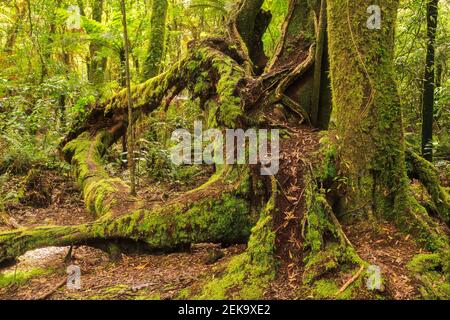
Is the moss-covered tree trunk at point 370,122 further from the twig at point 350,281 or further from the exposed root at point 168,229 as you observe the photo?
the exposed root at point 168,229

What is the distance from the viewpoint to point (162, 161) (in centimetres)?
967

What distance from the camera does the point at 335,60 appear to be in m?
4.67

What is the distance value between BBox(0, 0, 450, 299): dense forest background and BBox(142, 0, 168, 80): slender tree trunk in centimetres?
3

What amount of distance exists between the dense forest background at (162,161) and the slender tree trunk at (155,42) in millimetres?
29

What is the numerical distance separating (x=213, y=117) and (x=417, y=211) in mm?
3251

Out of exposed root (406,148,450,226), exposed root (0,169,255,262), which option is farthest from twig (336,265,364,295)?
exposed root (406,148,450,226)

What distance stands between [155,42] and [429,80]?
23.6 ft

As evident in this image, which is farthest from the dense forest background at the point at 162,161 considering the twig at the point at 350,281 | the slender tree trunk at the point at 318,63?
the slender tree trunk at the point at 318,63

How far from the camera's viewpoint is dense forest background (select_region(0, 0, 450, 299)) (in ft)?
12.9

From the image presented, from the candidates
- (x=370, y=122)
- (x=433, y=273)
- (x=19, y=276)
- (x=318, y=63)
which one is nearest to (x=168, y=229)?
(x=19, y=276)

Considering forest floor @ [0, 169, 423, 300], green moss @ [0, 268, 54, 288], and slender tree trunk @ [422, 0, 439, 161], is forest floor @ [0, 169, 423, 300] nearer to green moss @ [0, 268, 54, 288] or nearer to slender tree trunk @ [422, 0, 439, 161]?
green moss @ [0, 268, 54, 288]

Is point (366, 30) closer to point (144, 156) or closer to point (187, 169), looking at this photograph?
point (187, 169)

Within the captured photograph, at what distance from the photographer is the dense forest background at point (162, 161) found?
3.93 meters

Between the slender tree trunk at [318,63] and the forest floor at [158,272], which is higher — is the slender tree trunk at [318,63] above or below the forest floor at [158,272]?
above
